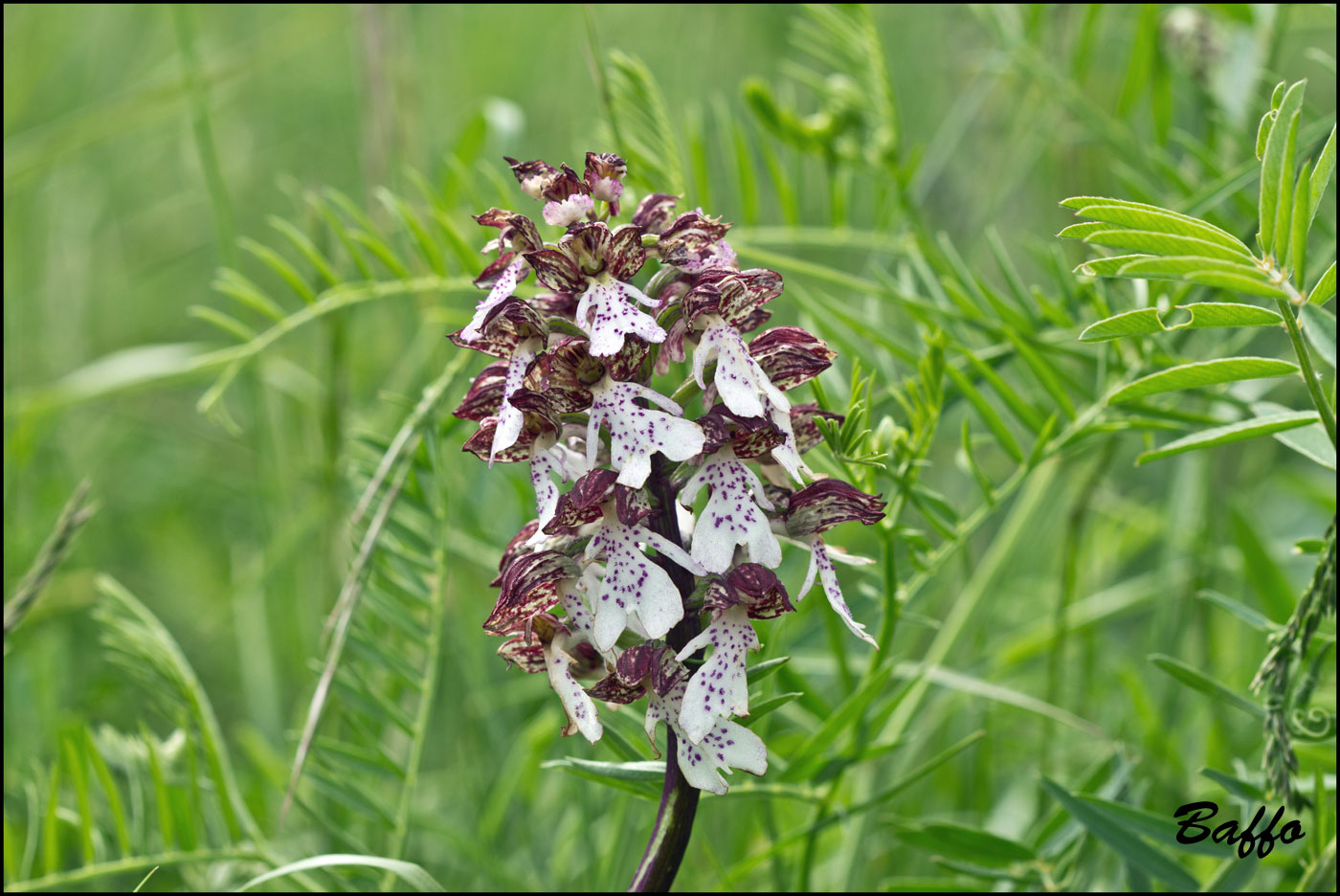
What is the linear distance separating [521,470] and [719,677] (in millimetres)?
891

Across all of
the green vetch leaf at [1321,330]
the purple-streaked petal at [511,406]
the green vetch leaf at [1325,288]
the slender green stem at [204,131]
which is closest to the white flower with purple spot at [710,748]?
the purple-streaked petal at [511,406]

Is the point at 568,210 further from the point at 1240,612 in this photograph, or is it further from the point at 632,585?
the point at 1240,612

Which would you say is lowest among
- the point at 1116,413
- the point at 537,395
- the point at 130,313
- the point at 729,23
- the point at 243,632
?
the point at 243,632

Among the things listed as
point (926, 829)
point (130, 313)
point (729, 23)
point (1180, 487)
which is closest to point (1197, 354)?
point (1180, 487)

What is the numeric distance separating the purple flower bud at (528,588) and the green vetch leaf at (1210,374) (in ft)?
1.55

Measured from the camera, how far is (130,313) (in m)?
3.06

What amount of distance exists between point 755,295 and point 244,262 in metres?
2.83

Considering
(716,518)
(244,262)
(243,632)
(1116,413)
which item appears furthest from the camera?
(244,262)

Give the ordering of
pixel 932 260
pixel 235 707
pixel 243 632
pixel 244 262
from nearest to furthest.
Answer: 1. pixel 932 260
2. pixel 243 632
3. pixel 235 707
4. pixel 244 262

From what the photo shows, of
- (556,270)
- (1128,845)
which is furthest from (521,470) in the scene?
(1128,845)

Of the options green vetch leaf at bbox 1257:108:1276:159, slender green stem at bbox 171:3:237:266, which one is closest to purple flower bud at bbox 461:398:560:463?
green vetch leaf at bbox 1257:108:1276:159

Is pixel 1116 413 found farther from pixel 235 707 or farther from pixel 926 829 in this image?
pixel 235 707

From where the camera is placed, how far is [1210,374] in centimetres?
93

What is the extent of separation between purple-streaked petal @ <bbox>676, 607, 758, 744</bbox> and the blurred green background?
258 mm
